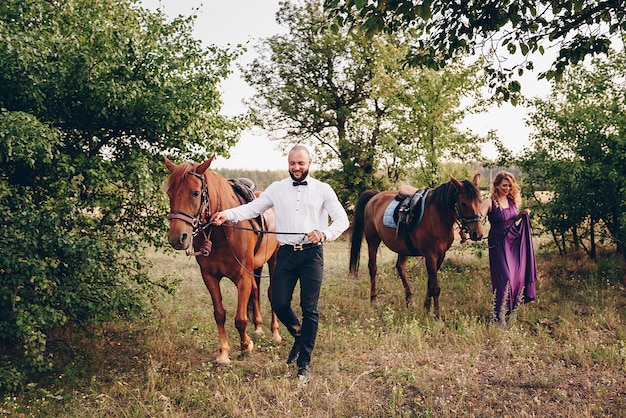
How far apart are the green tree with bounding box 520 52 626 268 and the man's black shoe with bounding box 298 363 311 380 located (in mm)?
Answer: 6006

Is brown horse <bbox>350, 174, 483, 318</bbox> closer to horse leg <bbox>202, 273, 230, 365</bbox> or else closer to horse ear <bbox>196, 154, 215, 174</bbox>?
horse leg <bbox>202, 273, 230, 365</bbox>

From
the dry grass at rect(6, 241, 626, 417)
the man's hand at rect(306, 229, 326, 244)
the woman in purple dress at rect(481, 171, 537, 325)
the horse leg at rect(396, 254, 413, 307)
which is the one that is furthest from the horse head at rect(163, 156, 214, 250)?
the horse leg at rect(396, 254, 413, 307)

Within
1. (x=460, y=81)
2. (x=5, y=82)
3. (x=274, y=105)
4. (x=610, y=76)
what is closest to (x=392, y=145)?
(x=460, y=81)

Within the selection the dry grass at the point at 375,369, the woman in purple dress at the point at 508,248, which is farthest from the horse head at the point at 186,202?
the woman in purple dress at the point at 508,248

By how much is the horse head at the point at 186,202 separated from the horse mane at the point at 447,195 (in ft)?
12.0

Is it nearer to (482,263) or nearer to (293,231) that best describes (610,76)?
(482,263)

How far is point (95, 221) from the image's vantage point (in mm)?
5625

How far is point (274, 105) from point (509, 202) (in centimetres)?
2169

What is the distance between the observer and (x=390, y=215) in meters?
8.55

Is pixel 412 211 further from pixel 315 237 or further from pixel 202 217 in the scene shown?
pixel 202 217

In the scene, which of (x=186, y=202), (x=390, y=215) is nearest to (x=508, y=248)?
A: (x=390, y=215)

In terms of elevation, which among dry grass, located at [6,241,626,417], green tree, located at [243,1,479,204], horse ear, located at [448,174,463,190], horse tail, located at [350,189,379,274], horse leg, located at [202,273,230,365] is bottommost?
dry grass, located at [6,241,626,417]

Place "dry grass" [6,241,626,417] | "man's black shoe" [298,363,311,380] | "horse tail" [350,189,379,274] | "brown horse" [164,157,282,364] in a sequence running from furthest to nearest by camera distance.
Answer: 1. "horse tail" [350,189,379,274]
2. "man's black shoe" [298,363,311,380]
3. "brown horse" [164,157,282,364]
4. "dry grass" [6,241,626,417]

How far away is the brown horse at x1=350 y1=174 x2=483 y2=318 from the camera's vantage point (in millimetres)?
6488
